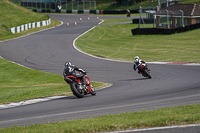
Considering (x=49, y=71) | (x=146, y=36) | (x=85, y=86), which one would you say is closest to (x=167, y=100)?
(x=85, y=86)

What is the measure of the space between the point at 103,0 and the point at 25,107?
305 ft

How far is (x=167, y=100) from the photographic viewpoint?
42.6ft

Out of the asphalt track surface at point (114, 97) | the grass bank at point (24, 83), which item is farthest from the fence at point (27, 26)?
the asphalt track surface at point (114, 97)

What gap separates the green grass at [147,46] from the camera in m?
34.2

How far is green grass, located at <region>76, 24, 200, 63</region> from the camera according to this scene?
34.2 metres

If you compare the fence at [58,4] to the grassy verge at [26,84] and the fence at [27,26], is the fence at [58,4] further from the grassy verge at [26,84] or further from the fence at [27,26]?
the grassy verge at [26,84]

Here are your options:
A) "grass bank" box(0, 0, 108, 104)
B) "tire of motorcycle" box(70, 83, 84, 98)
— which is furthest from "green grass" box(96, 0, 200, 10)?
"tire of motorcycle" box(70, 83, 84, 98)

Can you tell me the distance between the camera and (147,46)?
138 ft

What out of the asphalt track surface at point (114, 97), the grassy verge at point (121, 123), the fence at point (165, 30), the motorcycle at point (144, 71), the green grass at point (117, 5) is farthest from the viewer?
the green grass at point (117, 5)

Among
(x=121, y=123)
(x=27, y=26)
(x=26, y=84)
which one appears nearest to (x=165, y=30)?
(x=27, y=26)

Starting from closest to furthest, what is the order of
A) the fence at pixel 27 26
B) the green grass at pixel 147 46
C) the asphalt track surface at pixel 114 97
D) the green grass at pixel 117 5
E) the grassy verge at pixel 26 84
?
the asphalt track surface at pixel 114 97
the grassy verge at pixel 26 84
the green grass at pixel 147 46
the fence at pixel 27 26
the green grass at pixel 117 5

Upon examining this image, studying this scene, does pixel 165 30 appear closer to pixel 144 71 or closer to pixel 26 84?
pixel 144 71

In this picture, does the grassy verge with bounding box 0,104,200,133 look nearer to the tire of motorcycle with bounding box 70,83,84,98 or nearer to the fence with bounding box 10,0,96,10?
the tire of motorcycle with bounding box 70,83,84,98

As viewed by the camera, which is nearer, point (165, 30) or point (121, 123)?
point (121, 123)
